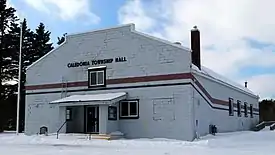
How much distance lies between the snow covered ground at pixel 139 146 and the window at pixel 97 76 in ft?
14.7

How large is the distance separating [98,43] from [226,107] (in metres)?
12.0

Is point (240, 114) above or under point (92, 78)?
under

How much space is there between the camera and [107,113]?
87.6 ft

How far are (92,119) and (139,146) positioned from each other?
29.3 feet

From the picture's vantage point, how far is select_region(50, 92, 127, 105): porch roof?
26.3 m

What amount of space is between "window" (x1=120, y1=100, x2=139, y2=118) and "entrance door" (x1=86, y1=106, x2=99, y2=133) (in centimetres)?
202

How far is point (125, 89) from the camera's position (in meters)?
27.8

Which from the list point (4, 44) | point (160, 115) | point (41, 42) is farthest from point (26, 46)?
point (160, 115)

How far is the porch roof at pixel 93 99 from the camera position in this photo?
2633 centimetres

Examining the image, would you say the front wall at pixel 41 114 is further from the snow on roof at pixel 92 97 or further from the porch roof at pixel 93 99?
the snow on roof at pixel 92 97

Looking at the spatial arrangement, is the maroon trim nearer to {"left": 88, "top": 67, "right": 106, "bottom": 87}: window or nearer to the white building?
the white building

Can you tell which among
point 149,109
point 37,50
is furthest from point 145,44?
point 37,50

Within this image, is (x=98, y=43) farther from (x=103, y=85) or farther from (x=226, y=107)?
(x=226, y=107)

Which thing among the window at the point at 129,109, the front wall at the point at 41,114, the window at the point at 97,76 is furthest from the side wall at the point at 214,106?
the front wall at the point at 41,114
